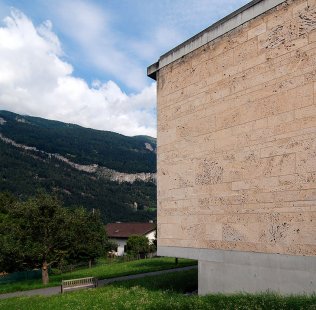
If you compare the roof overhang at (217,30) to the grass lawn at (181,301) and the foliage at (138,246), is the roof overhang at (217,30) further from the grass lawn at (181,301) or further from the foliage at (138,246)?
the foliage at (138,246)

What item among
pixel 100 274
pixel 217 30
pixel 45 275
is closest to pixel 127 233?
pixel 100 274

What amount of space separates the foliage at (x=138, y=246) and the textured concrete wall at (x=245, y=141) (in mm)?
48537

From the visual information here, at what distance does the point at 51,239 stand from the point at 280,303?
2634 cm

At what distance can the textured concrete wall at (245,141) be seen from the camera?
891 cm

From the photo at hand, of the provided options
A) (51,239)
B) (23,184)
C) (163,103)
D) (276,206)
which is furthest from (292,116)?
(23,184)

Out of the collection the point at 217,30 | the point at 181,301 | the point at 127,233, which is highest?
Result: the point at 217,30

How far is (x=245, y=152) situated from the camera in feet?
33.6

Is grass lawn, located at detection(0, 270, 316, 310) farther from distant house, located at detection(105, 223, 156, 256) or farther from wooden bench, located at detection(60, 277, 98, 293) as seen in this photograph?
distant house, located at detection(105, 223, 156, 256)

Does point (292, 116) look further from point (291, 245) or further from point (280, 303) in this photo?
point (280, 303)

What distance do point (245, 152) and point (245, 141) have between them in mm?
308

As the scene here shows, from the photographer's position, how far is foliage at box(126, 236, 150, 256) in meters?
60.0

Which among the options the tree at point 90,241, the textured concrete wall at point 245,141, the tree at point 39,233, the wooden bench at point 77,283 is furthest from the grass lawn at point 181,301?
the tree at point 90,241

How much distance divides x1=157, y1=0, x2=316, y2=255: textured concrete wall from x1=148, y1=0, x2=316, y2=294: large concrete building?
3 centimetres

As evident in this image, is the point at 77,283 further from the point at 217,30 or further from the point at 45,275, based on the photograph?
the point at 217,30
